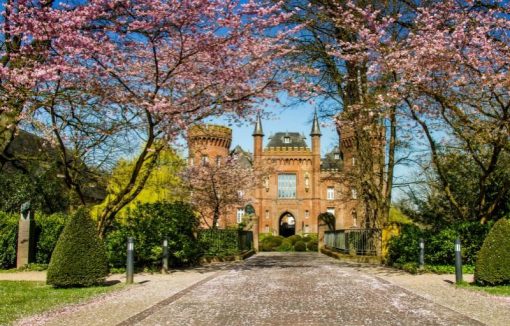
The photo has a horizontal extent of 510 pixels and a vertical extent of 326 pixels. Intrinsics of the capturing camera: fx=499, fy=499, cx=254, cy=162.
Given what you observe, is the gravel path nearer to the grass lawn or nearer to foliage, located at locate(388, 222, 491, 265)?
the grass lawn

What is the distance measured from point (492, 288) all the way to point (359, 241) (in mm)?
11708

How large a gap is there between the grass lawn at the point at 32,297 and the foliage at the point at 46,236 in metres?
6.74

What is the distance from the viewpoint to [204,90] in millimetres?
14672

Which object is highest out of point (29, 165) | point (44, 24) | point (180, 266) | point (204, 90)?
point (44, 24)

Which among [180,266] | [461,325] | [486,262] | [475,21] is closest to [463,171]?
[475,21]

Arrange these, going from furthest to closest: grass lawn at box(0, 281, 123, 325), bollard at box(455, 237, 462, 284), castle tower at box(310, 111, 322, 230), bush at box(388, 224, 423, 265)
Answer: castle tower at box(310, 111, 322, 230), bush at box(388, 224, 423, 265), bollard at box(455, 237, 462, 284), grass lawn at box(0, 281, 123, 325)

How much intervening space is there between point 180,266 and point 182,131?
5167mm

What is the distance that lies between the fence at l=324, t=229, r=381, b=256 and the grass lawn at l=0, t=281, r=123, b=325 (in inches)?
473

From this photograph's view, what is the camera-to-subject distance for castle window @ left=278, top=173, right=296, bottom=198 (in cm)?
6579

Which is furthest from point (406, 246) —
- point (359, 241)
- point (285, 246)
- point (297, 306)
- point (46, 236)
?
point (285, 246)

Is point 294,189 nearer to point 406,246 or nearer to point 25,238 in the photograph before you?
point 25,238

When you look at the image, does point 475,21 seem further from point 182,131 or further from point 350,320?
point 350,320

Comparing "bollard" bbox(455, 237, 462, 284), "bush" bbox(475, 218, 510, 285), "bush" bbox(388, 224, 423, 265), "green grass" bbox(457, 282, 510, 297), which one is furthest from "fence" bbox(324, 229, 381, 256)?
"bush" bbox(475, 218, 510, 285)

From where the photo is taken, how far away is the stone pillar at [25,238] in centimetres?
1852
